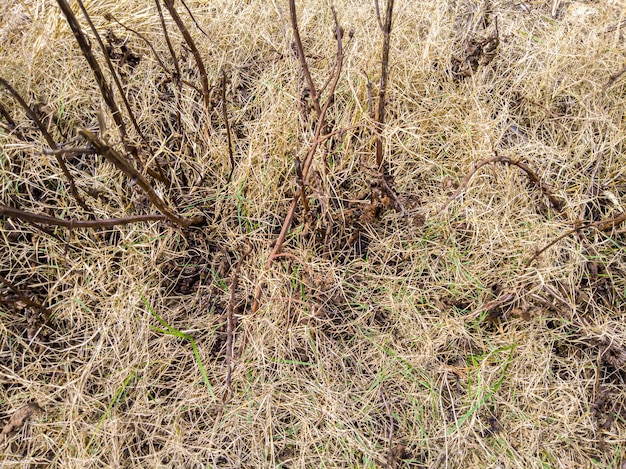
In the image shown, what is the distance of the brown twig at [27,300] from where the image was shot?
1549 millimetres

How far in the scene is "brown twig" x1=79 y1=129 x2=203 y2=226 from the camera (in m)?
1.16

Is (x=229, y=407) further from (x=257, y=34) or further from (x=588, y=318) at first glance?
(x=257, y=34)

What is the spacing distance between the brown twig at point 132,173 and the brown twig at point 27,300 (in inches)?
19.8

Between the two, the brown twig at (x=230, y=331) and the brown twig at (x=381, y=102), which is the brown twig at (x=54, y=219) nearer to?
the brown twig at (x=230, y=331)

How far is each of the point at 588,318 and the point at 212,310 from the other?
1266mm

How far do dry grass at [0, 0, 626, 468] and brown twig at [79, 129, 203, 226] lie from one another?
0.09 m

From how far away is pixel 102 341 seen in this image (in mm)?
1668

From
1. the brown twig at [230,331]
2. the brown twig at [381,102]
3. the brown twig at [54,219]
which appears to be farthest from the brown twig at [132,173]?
the brown twig at [381,102]

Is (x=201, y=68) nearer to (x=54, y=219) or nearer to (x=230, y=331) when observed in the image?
(x=54, y=219)

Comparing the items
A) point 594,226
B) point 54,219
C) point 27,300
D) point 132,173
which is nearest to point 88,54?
point 132,173

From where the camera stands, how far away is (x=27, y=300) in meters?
1.60

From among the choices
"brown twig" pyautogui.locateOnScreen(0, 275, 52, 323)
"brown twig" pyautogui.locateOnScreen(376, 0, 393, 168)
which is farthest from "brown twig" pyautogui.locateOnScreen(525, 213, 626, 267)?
"brown twig" pyautogui.locateOnScreen(0, 275, 52, 323)

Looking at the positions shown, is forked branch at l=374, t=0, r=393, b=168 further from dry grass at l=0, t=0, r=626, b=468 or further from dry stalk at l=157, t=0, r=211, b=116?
dry stalk at l=157, t=0, r=211, b=116

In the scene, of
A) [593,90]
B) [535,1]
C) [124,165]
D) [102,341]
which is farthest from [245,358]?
[535,1]
